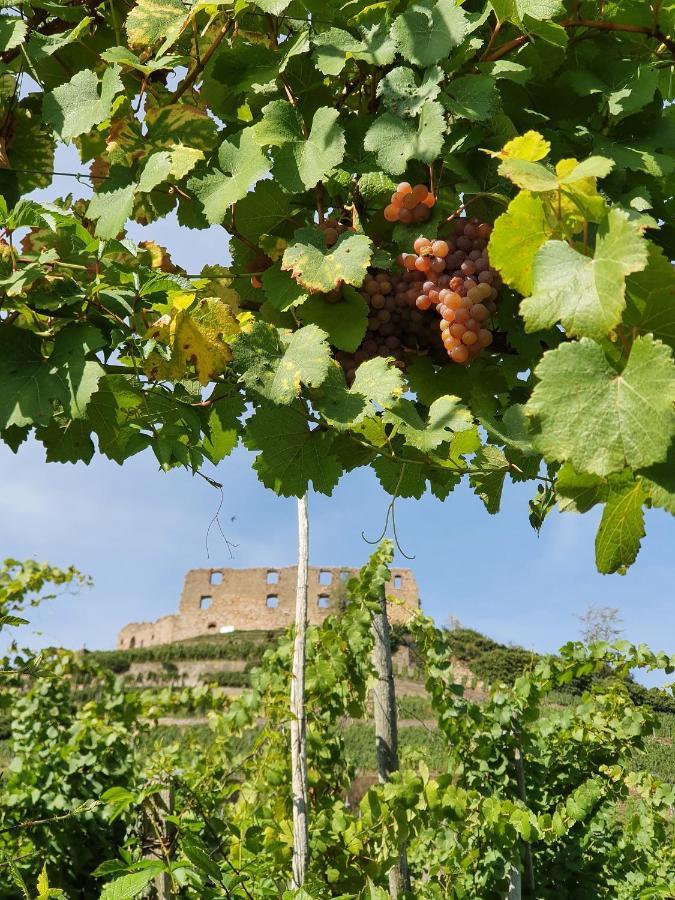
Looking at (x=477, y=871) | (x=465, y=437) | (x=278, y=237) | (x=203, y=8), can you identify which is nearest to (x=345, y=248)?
(x=278, y=237)

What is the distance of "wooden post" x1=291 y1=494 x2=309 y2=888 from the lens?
Result: 3057 millimetres

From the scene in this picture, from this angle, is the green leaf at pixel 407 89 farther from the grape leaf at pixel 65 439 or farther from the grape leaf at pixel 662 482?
the grape leaf at pixel 65 439

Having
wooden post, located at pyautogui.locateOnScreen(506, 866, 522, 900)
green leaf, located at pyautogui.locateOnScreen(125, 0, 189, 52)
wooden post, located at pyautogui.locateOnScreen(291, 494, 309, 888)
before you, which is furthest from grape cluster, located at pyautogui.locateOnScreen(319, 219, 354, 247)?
wooden post, located at pyautogui.locateOnScreen(506, 866, 522, 900)

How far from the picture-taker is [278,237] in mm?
1342

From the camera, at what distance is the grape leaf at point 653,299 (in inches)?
33.2

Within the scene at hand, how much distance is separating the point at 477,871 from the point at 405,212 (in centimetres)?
381

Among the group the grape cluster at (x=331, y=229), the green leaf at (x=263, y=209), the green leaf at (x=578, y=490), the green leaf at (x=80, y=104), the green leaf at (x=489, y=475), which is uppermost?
the green leaf at (x=80, y=104)

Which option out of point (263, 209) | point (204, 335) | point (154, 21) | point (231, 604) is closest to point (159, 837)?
point (204, 335)

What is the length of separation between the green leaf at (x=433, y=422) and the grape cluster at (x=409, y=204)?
0.98 feet

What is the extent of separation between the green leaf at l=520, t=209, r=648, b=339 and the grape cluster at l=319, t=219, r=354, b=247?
1.49 ft

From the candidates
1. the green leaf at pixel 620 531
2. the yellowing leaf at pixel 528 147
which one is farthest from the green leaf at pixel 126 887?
the yellowing leaf at pixel 528 147

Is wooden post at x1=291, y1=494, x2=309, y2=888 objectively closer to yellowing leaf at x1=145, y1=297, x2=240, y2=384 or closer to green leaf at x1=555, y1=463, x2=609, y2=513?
yellowing leaf at x1=145, y1=297, x2=240, y2=384

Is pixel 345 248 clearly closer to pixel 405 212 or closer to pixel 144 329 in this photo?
pixel 405 212

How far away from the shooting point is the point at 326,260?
116 centimetres
